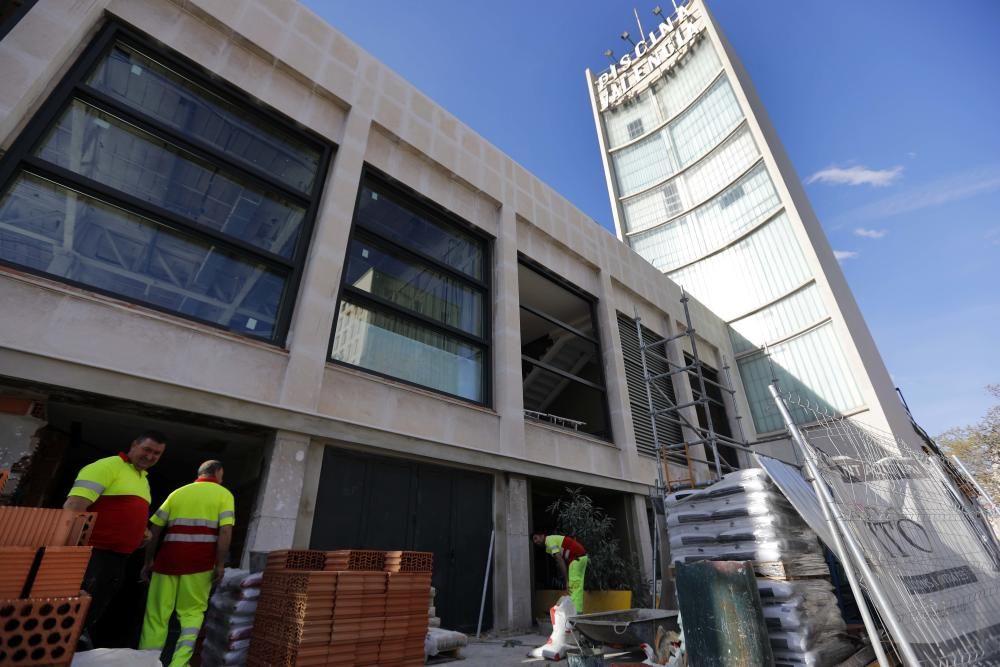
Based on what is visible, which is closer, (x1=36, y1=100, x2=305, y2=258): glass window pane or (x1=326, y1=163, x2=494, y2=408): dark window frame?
(x1=36, y1=100, x2=305, y2=258): glass window pane

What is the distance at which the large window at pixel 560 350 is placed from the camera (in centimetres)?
1282

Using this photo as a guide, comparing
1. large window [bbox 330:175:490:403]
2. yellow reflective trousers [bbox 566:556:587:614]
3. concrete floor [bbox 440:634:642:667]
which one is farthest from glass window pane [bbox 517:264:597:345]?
concrete floor [bbox 440:634:642:667]

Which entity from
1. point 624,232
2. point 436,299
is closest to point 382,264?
point 436,299

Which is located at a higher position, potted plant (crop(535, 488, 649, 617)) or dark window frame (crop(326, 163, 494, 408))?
dark window frame (crop(326, 163, 494, 408))

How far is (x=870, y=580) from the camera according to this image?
3180 mm

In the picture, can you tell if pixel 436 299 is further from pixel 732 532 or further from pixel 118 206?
pixel 732 532

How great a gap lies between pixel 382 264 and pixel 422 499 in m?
4.30

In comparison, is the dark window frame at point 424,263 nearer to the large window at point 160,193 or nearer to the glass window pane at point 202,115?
the large window at point 160,193

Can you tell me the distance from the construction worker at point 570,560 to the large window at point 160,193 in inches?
208

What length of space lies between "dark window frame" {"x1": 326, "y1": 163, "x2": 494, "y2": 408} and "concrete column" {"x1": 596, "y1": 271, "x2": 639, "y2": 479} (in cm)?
398

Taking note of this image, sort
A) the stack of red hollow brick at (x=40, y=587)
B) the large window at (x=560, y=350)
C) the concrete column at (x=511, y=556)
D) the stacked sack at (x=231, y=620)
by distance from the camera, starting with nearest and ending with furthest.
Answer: the stack of red hollow brick at (x=40, y=587), the stacked sack at (x=231, y=620), the concrete column at (x=511, y=556), the large window at (x=560, y=350)

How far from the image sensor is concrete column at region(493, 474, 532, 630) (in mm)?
7586

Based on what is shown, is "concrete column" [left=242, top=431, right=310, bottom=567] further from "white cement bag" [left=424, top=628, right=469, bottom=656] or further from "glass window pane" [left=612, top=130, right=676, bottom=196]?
"glass window pane" [left=612, top=130, right=676, bottom=196]

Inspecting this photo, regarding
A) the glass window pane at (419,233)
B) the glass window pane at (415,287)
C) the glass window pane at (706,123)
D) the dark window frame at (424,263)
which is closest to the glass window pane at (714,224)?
the glass window pane at (706,123)
